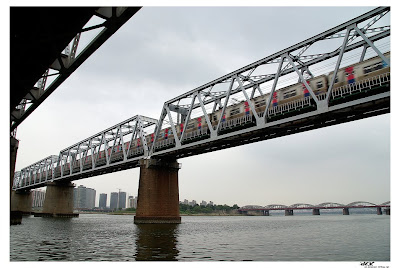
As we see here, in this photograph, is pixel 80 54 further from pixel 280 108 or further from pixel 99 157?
pixel 99 157

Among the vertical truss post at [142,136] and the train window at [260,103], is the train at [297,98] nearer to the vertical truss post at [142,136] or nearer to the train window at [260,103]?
the train window at [260,103]

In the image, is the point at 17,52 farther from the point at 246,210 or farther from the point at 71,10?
the point at 246,210

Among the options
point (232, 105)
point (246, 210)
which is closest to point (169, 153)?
point (232, 105)

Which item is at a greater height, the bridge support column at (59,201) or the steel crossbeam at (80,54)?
the steel crossbeam at (80,54)

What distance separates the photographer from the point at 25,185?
114812mm

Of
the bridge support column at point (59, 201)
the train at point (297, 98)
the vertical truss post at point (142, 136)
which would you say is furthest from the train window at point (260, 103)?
the bridge support column at point (59, 201)

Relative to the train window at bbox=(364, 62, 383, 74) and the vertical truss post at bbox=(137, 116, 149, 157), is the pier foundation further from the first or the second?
the train window at bbox=(364, 62, 383, 74)

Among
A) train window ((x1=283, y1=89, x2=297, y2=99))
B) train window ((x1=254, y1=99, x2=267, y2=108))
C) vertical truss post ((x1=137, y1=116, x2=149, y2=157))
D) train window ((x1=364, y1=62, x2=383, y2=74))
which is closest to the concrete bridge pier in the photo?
vertical truss post ((x1=137, y1=116, x2=149, y2=157))

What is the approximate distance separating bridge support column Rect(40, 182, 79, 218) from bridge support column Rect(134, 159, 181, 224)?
48.7m

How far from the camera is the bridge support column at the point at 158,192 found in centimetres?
4329

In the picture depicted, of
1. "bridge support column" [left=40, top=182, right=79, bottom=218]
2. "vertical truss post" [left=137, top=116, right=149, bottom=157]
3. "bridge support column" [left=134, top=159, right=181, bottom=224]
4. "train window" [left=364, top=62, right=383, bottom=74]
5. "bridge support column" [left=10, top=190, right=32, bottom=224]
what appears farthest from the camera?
"bridge support column" [left=10, top=190, right=32, bottom=224]

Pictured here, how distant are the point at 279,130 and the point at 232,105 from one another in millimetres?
8199

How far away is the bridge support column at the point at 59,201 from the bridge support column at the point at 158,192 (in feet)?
160

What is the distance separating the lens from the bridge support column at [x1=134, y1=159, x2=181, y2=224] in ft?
142
